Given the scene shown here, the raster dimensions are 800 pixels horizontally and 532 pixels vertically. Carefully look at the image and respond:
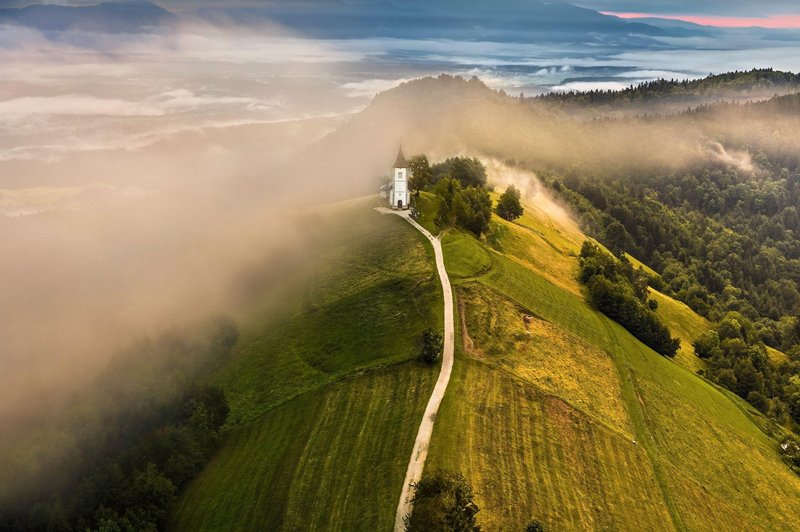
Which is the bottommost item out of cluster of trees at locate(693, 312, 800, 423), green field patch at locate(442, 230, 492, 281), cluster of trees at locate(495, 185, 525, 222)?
cluster of trees at locate(693, 312, 800, 423)

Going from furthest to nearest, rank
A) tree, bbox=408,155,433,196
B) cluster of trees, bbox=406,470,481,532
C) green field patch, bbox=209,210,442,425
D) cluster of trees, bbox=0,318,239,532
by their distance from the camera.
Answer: tree, bbox=408,155,433,196 < green field patch, bbox=209,210,442,425 < cluster of trees, bbox=0,318,239,532 < cluster of trees, bbox=406,470,481,532

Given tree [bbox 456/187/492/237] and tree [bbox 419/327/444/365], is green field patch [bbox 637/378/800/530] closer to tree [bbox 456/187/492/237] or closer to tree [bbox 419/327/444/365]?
tree [bbox 419/327/444/365]

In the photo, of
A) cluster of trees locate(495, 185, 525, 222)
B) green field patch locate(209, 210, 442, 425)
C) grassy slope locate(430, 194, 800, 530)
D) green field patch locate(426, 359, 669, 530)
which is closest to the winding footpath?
green field patch locate(426, 359, 669, 530)

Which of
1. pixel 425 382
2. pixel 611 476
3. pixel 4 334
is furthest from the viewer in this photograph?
pixel 4 334

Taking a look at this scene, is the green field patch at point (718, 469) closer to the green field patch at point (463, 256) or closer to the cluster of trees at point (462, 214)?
the green field patch at point (463, 256)

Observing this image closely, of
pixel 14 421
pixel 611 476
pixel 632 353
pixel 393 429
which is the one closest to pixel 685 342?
pixel 632 353

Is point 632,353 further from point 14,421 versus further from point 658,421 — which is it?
point 14,421

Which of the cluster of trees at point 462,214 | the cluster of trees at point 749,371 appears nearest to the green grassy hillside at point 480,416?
the cluster of trees at point 749,371
